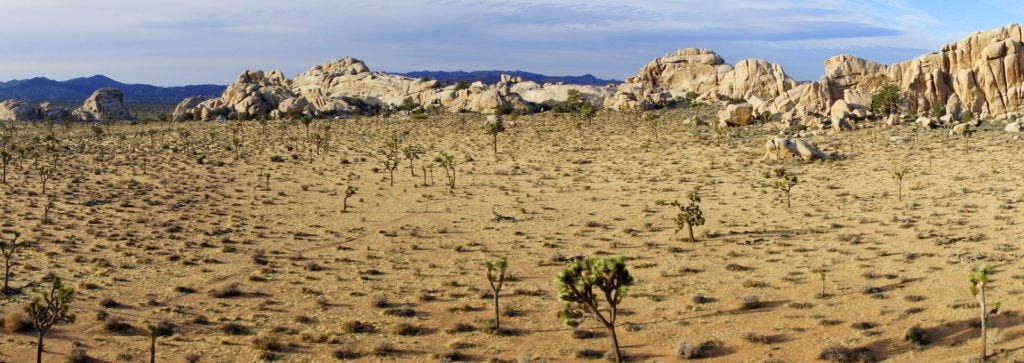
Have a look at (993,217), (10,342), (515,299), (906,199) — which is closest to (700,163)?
(906,199)

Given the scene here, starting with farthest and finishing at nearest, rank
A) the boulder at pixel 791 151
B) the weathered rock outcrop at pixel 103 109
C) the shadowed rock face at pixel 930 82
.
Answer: the weathered rock outcrop at pixel 103 109
the shadowed rock face at pixel 930 82
the boulder at pixel 791 151

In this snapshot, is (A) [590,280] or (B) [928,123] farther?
(B) [928,123]

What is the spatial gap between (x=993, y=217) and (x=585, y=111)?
66.5 m

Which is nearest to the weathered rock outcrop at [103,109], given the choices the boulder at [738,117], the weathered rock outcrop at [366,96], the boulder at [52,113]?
the boulder at [52,113]

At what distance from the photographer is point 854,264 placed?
32.3 meters

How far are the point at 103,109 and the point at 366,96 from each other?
2081 inches

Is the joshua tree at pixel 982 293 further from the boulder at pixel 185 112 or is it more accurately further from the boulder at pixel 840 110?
the boulder at pixel 185 112

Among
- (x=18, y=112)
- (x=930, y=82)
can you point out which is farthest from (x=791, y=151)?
(x=18, y=112)

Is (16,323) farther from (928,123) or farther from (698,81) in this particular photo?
(698,81)

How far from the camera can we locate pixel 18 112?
133375mm

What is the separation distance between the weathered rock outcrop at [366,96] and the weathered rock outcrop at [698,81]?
935 centimetres

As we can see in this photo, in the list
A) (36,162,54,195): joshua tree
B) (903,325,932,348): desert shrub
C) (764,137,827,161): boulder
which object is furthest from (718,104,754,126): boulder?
(36,162,54,195): joshua tree

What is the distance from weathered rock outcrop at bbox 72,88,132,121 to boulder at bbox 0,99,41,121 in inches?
256

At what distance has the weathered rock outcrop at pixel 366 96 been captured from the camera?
12500 cm
